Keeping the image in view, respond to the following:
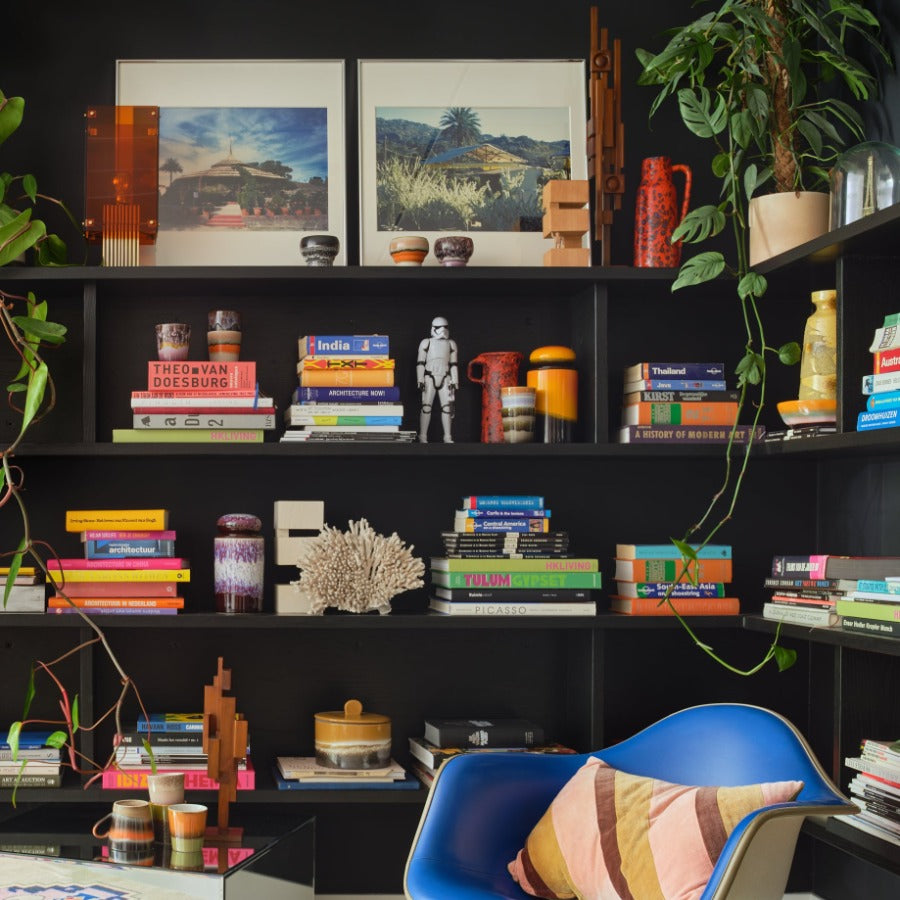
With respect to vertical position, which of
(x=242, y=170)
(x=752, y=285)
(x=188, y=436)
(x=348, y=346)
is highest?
(x=242, y=170)

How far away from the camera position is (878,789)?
2.57 m

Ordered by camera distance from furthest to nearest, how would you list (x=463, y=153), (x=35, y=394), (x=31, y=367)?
(x=463, y=153) → (x=31, y=367) → (x=35, y=394)

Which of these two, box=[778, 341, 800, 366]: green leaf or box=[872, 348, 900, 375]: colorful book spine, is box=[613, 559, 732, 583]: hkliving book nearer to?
box=[778, 341, 800, 366]: green leaf

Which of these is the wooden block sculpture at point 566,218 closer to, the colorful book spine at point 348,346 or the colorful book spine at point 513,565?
the colorful book spine at point 348,346

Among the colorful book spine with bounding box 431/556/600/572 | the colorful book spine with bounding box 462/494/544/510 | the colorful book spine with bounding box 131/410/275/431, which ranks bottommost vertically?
the colorful book spine with bounding box 431/556/600/572

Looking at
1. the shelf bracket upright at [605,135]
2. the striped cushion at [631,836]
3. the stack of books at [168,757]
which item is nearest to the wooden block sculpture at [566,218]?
the shelf bracket upright at [605,135]

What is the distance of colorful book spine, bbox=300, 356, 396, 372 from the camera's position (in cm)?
318

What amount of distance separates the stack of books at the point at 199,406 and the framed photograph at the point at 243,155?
0.39m

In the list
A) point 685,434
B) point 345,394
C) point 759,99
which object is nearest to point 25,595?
point 345,394

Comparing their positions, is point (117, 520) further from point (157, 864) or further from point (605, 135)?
point (605, 135)

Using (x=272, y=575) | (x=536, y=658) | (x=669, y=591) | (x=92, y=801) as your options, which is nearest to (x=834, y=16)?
(x=669, y=591)

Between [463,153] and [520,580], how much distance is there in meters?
1.21

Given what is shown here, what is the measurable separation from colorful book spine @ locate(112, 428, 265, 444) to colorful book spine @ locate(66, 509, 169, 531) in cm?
19

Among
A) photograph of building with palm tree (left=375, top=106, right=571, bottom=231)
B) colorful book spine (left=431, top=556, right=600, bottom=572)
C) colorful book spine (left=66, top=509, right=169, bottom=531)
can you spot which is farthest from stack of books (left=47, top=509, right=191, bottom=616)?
photograph of building with palm tree (left=375, top=106, right=571, bottom=231)
